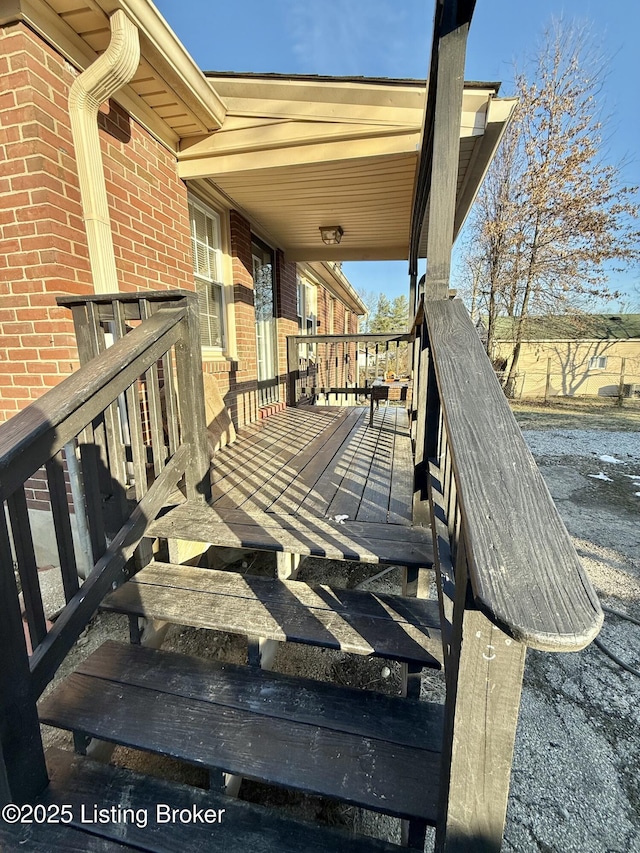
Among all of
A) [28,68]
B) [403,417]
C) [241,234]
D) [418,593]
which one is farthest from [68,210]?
[403,417]

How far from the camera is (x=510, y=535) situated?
67cm

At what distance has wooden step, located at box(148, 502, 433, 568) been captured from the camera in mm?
1663

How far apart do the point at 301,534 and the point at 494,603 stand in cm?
132

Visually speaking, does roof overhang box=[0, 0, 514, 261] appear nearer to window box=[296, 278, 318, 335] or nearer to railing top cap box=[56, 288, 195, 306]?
railing top cap box=[56, 288, 195, 306]

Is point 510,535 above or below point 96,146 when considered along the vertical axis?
below

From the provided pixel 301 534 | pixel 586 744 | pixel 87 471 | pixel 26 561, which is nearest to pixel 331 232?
pixel 301 534

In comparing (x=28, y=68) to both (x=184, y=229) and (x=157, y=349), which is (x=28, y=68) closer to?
(x=184, y=229)

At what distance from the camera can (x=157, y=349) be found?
1.69 metres

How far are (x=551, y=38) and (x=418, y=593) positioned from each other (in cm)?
1569

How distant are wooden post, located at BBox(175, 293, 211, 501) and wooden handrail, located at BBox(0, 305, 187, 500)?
136mm

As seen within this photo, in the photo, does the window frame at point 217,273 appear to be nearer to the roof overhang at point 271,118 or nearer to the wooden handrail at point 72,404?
the roof overhang at point 271,118

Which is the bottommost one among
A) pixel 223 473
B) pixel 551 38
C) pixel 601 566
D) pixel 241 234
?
pixel 601 566

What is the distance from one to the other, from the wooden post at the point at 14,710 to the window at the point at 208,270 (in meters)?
2.86

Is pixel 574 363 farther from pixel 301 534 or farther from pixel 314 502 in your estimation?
pixel 301 534
